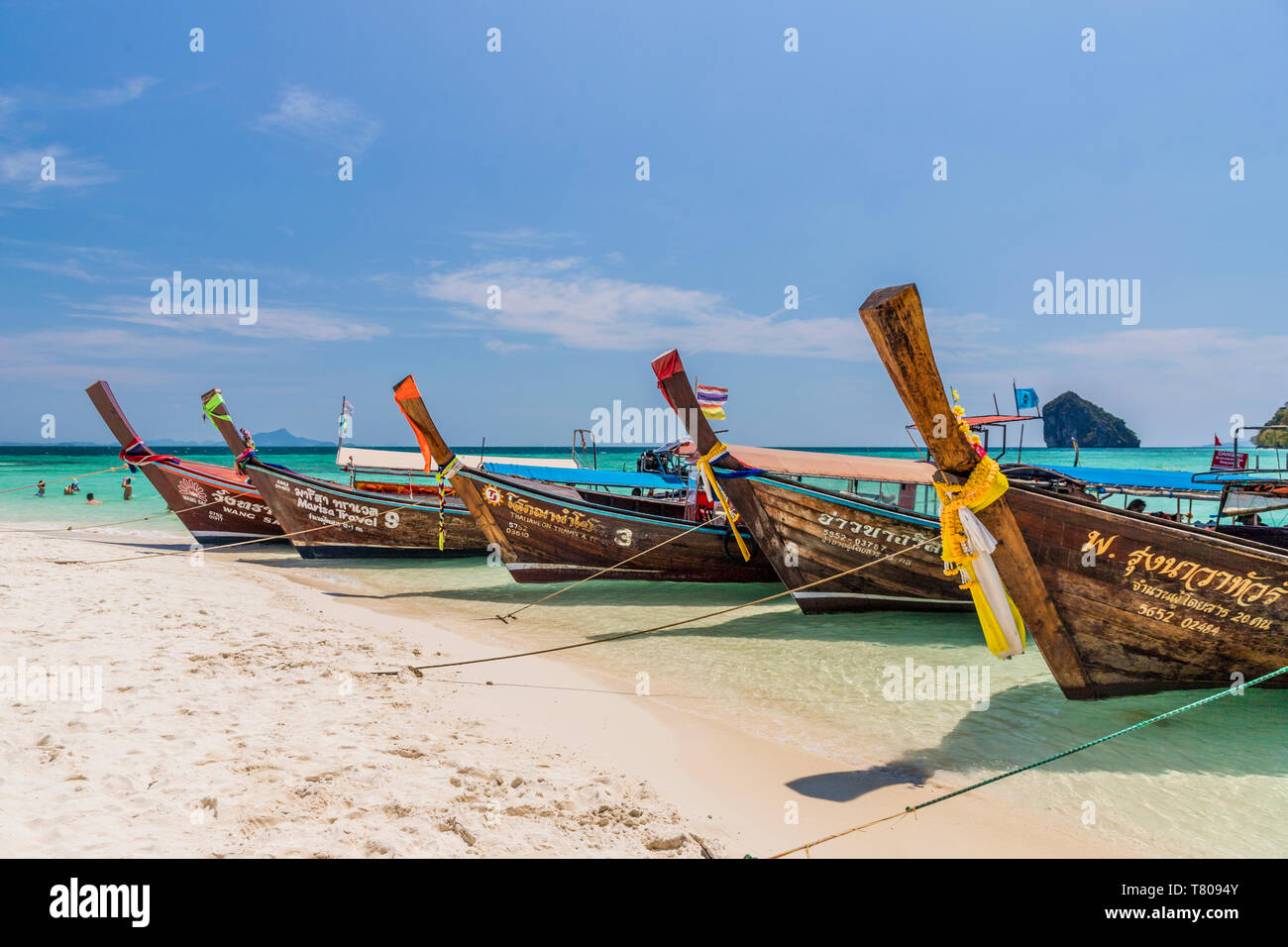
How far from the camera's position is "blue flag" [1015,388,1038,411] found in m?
11.6

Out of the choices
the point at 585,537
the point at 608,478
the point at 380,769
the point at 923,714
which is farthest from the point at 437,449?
the point at 923,714

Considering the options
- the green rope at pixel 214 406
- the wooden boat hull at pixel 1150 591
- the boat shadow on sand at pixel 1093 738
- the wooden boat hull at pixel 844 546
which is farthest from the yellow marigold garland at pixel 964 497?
the green rope at pixel 214 406

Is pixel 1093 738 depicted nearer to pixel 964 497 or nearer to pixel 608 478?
pixel 964 497

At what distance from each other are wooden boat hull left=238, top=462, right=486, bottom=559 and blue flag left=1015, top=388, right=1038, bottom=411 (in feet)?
40.7

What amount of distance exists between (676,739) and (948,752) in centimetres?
242

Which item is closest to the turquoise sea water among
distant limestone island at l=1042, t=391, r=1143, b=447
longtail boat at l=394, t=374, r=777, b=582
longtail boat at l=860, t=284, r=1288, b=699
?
longtail boat at l=394, t=374, r=777, b=582

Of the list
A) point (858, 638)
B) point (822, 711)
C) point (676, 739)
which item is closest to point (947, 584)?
point (858, 638)

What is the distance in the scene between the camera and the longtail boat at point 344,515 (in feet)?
54.6

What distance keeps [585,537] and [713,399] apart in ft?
12.7

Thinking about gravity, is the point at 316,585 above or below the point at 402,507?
below

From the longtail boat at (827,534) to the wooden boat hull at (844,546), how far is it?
0.01 m

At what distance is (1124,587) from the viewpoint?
593 centimetres
